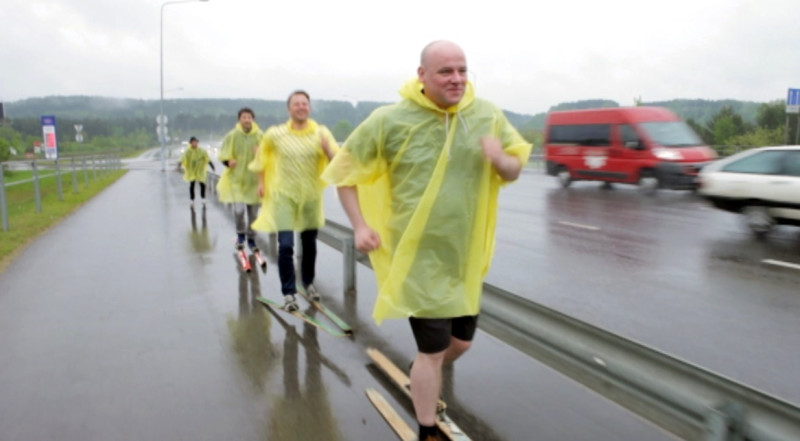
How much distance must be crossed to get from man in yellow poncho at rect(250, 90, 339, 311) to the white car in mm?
7982

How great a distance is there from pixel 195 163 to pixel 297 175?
9.84 metres

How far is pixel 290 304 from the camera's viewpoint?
591 centimetres

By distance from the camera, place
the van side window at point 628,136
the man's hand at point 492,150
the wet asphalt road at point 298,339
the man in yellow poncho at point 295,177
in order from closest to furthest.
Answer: the man's hand at point 492,150
the wet asphalt road at point 298,339
the man in yellow poncho at point 295,177
the van side window at point 628,136

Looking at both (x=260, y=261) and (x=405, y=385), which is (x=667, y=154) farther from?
(x=405, y=385)

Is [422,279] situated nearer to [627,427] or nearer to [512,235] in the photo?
[627,427]

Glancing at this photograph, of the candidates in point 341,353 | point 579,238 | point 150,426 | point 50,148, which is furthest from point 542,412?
point 50,148

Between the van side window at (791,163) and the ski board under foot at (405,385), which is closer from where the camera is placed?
the ski board under foot at (405,385)

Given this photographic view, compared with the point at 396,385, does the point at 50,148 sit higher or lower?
higher

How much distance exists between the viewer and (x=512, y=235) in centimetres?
1120

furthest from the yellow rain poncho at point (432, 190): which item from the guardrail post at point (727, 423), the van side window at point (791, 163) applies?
the van side window at point (791, 163)

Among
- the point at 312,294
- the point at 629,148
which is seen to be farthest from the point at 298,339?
the point at 629,148

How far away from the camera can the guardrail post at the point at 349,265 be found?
6664 mm

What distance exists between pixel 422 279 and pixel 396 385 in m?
1.30

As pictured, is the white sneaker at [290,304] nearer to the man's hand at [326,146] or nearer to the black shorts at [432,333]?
the man's hand at [326,146]
